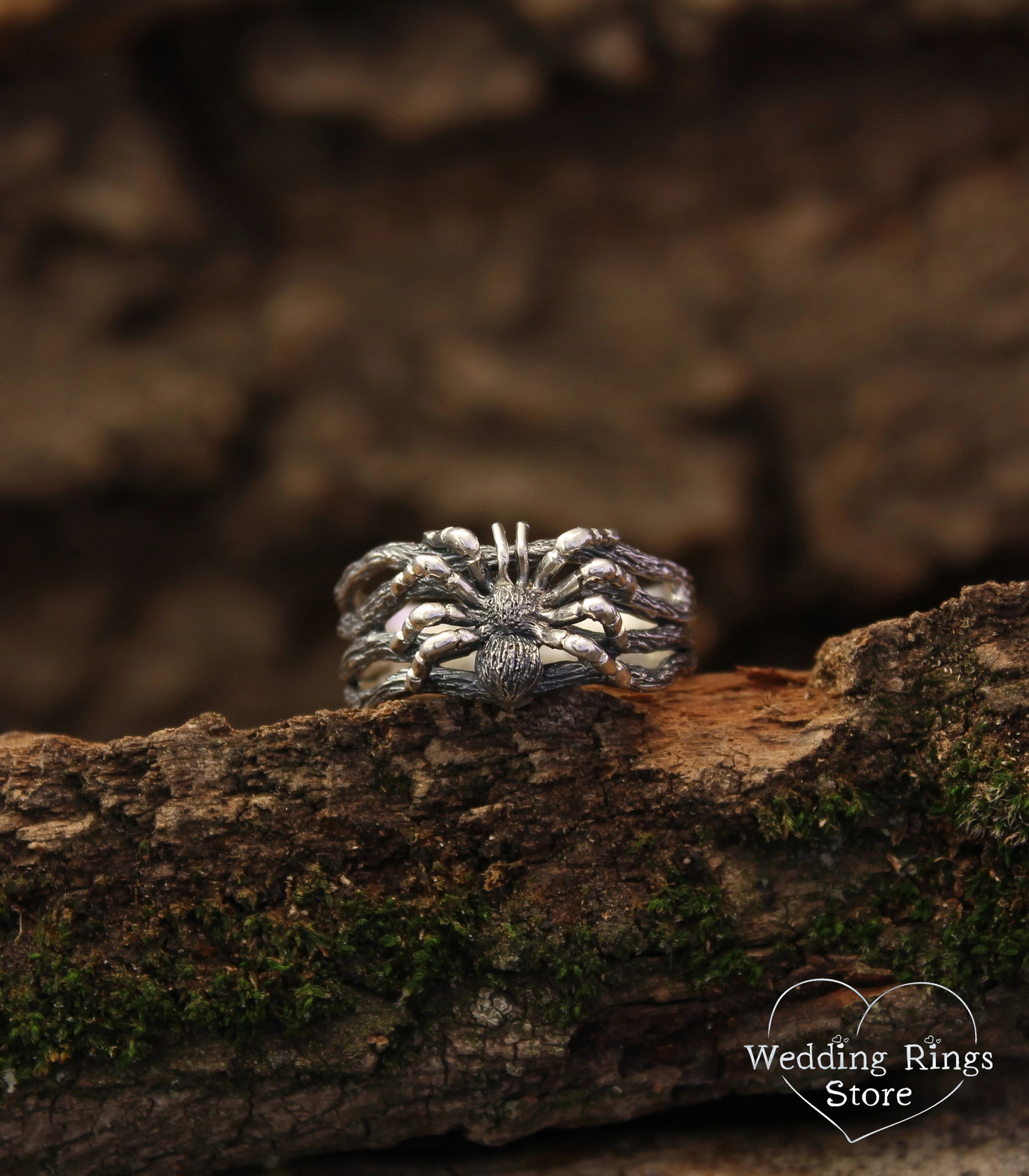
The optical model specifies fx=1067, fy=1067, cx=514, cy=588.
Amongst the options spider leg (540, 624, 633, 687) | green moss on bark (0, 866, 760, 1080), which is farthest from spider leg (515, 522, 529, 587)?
green moss on bark (0, 866, 760, 1080)

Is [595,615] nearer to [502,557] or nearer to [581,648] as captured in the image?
[581,648]

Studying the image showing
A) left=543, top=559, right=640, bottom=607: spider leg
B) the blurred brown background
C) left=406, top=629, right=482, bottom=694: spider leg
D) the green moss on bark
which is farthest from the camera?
the blurred brown background

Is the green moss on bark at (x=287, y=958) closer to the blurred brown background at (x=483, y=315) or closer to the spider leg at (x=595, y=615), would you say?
the spider leg at (x=595, y=615)

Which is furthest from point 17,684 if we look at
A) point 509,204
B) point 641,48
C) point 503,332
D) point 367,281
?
point 641,48

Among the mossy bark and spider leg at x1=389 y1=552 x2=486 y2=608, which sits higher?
spider leg at x1=389 y1=552 x2=486 y2=608

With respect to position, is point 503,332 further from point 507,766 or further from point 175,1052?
point 175,1052

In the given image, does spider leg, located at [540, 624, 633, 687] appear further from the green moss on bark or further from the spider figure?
the green moss on bark

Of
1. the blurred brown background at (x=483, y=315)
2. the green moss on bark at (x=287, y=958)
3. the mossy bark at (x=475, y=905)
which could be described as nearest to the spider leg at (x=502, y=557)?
the mossy bark at (x=475, y=905)
